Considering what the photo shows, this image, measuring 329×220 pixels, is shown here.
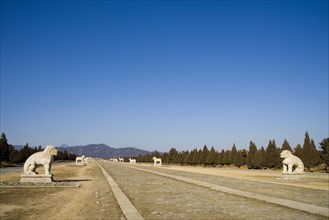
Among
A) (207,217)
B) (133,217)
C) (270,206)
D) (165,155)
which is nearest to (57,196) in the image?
(133,217)

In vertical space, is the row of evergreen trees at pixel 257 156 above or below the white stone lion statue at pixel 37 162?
above

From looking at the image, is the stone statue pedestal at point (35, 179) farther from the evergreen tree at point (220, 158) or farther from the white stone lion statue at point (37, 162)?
the evergreen tree at point (220, 158)

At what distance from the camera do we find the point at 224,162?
7425 centimetres

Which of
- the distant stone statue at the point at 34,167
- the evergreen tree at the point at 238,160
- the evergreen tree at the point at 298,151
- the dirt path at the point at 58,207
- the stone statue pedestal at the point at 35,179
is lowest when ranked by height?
the dirt path at the point at 58,207

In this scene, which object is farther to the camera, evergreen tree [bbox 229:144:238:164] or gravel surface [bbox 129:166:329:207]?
evergreen tree [bbox 229:144:238:164]

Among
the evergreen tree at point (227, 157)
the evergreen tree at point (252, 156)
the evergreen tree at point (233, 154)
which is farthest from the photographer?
the evergreen tree at point (227, 157)

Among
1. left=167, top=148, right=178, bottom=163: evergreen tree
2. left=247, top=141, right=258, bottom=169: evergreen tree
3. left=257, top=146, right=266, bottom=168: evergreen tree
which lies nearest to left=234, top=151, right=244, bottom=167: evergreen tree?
left=247, top=141, right=258, bottom=169: evergreen tree

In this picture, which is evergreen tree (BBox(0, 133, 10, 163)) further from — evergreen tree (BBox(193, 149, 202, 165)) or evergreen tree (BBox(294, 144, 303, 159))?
evergreen tree (BBox(294, 144, 303, 159))

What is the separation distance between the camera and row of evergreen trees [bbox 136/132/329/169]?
50.2 metres

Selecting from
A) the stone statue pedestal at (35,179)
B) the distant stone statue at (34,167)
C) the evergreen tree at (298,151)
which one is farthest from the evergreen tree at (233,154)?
the stone statue pedestal at (35,179)

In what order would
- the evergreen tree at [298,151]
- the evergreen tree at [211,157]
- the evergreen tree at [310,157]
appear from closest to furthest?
1. the evergreen tree at [310,157]
2. the evergreen tree at [298,151]
3. the evergreen tree at [211,157]

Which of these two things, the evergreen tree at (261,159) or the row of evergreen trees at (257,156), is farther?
the evergreen tree at (261,159)

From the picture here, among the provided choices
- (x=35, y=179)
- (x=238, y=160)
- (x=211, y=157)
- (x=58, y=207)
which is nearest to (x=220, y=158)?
(x=211, y=157)

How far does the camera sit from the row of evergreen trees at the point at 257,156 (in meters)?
50.2
